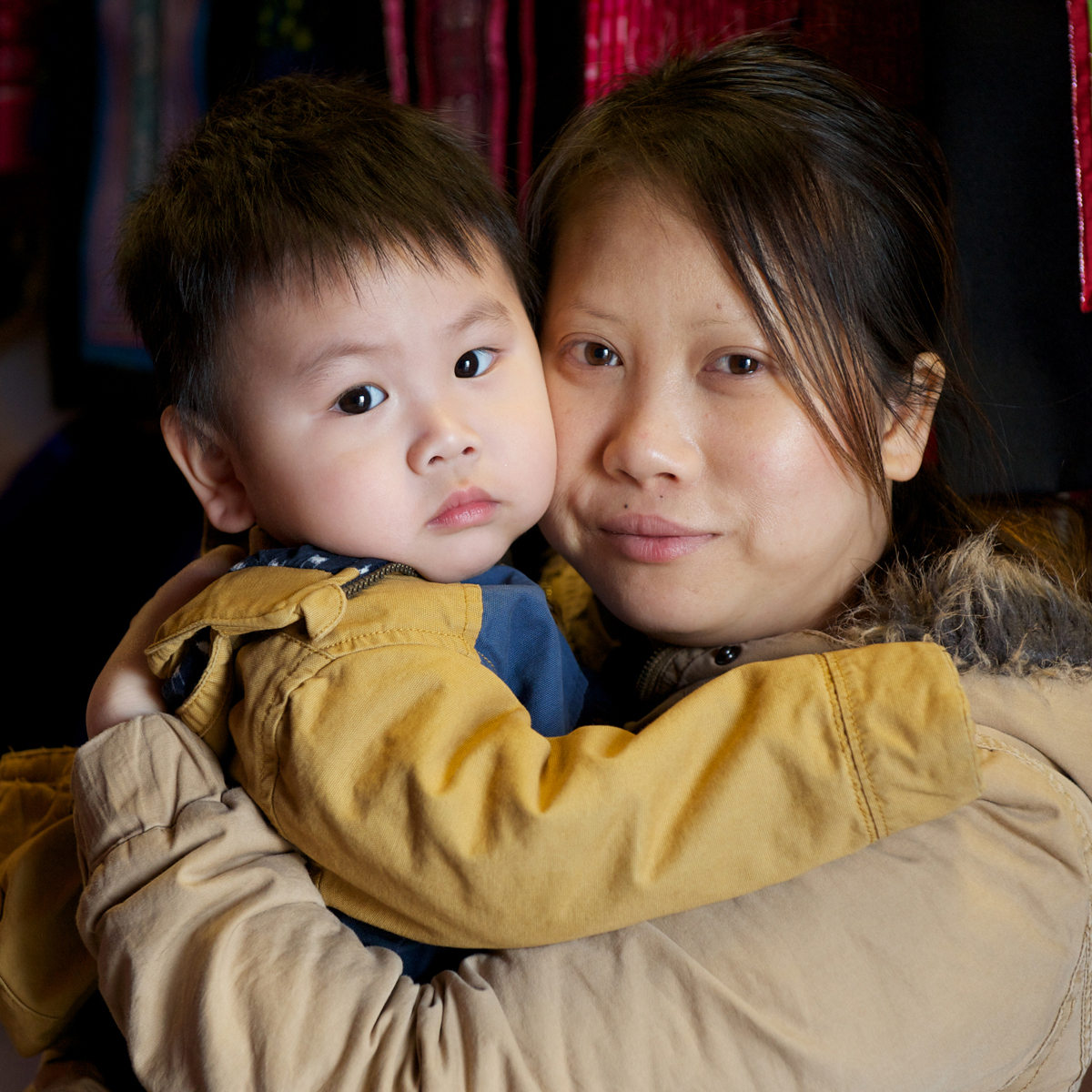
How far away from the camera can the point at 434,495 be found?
3.06ft

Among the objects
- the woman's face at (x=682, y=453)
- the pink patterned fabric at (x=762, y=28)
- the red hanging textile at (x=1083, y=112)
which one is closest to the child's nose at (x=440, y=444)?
the woman's face at (x=682, y=453)

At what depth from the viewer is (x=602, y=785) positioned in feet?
2.28

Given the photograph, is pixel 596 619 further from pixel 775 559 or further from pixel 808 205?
pixel 808 205

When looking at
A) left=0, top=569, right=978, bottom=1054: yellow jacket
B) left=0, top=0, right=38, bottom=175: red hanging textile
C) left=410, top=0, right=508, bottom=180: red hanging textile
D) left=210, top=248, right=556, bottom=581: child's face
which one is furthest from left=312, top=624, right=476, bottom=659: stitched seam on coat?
left=0, top=0, right=38, bottom=175: red hanging textile

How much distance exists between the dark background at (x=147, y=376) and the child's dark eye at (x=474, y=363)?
0.58 metres

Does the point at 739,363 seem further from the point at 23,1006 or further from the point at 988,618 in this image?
the point at 23,1006

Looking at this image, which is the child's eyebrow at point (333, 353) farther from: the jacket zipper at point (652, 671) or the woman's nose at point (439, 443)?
the jacket zipper at point (652, 671)

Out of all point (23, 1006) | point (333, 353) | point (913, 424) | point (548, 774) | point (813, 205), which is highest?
point (813, 205)

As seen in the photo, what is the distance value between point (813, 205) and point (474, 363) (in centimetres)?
36

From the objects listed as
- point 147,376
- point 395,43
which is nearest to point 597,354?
point 395,43

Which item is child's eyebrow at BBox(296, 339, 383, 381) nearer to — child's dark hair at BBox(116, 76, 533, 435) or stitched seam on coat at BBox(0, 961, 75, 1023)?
child's dark hair at BBox(116, 76, 533, 435)

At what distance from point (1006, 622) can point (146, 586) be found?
5.40ft

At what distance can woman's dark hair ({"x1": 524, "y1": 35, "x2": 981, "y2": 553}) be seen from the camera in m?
0.95

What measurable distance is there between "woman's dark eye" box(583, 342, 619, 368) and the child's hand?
1.41 ft
